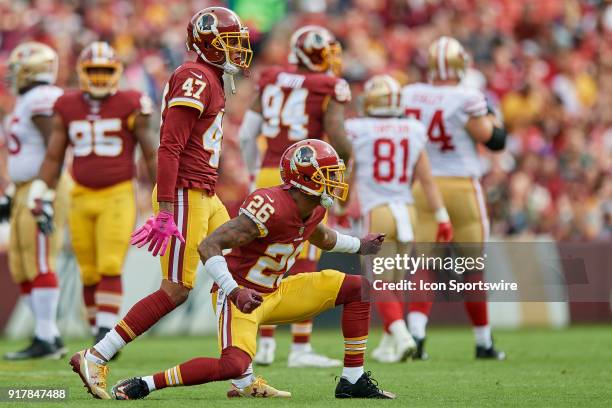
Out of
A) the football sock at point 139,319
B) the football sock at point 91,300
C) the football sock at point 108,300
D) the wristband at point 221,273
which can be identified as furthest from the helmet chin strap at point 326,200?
the football sock at point 91,300

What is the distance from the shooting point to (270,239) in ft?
22.8

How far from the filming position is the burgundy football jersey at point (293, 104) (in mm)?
9445

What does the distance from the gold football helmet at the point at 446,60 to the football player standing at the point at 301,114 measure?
39.3 inches

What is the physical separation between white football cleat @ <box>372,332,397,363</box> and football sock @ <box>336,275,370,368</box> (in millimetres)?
2658

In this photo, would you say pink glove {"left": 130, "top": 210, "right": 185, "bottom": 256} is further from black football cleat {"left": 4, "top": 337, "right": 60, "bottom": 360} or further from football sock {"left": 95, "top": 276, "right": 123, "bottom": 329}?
black football cleat {"left": 4, "top": 337, "right": 60, "bottom": 360}

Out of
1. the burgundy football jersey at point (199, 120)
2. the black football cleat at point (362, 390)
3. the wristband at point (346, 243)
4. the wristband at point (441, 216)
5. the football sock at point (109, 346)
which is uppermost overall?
the burgundy football jersey at point (199, 120)

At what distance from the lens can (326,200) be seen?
693cm

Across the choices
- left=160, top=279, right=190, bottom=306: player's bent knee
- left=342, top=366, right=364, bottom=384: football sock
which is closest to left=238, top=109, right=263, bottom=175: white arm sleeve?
left=160, top=279, right=190, bottom=306: player's bent knee

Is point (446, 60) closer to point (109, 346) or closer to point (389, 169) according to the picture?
point (389, 169)

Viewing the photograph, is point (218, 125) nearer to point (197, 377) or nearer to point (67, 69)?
point (197, 377)

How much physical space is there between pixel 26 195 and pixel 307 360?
8.15ft

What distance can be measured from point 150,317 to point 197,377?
0.65m

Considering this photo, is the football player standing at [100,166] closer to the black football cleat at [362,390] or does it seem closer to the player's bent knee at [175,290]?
the player's bent knee at [175,290]

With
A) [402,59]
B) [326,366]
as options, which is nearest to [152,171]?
[326,366]
